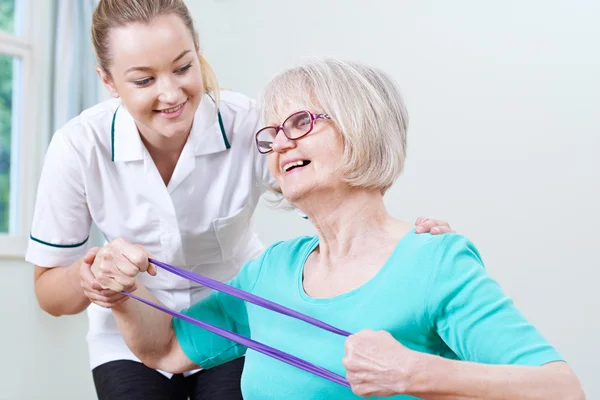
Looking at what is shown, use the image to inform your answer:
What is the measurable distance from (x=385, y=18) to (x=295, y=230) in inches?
44.4

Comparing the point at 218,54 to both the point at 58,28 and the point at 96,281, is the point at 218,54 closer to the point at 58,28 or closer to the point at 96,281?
the point at 58,28

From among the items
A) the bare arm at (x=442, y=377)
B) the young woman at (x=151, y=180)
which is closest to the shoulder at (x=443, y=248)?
the bare arm at (x=442, y=377)

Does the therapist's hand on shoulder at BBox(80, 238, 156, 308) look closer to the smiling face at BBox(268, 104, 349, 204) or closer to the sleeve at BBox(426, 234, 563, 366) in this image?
the smiling face at BBox(268, 104, 349, 204)

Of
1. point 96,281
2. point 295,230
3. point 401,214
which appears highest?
point 96,281

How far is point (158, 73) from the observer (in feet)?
5.56

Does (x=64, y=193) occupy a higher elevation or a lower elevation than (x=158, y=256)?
higher

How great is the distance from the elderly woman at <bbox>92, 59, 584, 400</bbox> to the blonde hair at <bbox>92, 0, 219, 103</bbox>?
0.37 m

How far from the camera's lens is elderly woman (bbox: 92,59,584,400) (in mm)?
1043

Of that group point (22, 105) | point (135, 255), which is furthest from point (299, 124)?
point (22, 105)

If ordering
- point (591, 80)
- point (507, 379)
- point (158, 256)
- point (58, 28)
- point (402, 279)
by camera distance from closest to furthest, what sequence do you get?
point (507, 379) < point (402, 279) < point (158, 256) < point (591, 80) < point (58, 28)

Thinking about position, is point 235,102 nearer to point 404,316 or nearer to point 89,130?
point 89,130

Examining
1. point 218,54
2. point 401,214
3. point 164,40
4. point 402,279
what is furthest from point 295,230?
point 402,279

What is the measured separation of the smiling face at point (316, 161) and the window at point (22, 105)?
2.60m

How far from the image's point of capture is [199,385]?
1.84 metres
